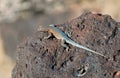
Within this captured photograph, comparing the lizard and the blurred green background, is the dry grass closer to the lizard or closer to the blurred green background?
the blurred green background

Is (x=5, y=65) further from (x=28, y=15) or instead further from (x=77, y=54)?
(x=77, y=54)

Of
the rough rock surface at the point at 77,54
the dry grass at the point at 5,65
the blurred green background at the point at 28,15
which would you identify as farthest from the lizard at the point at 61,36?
the dry grass at the point at 5,65

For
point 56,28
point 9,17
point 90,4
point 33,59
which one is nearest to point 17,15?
point 9,17

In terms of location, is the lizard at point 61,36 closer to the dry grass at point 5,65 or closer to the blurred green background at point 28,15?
the blurred green background at point 28,15

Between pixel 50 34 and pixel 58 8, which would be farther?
pixel 58 8

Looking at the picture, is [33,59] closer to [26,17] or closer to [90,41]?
[90,41]
